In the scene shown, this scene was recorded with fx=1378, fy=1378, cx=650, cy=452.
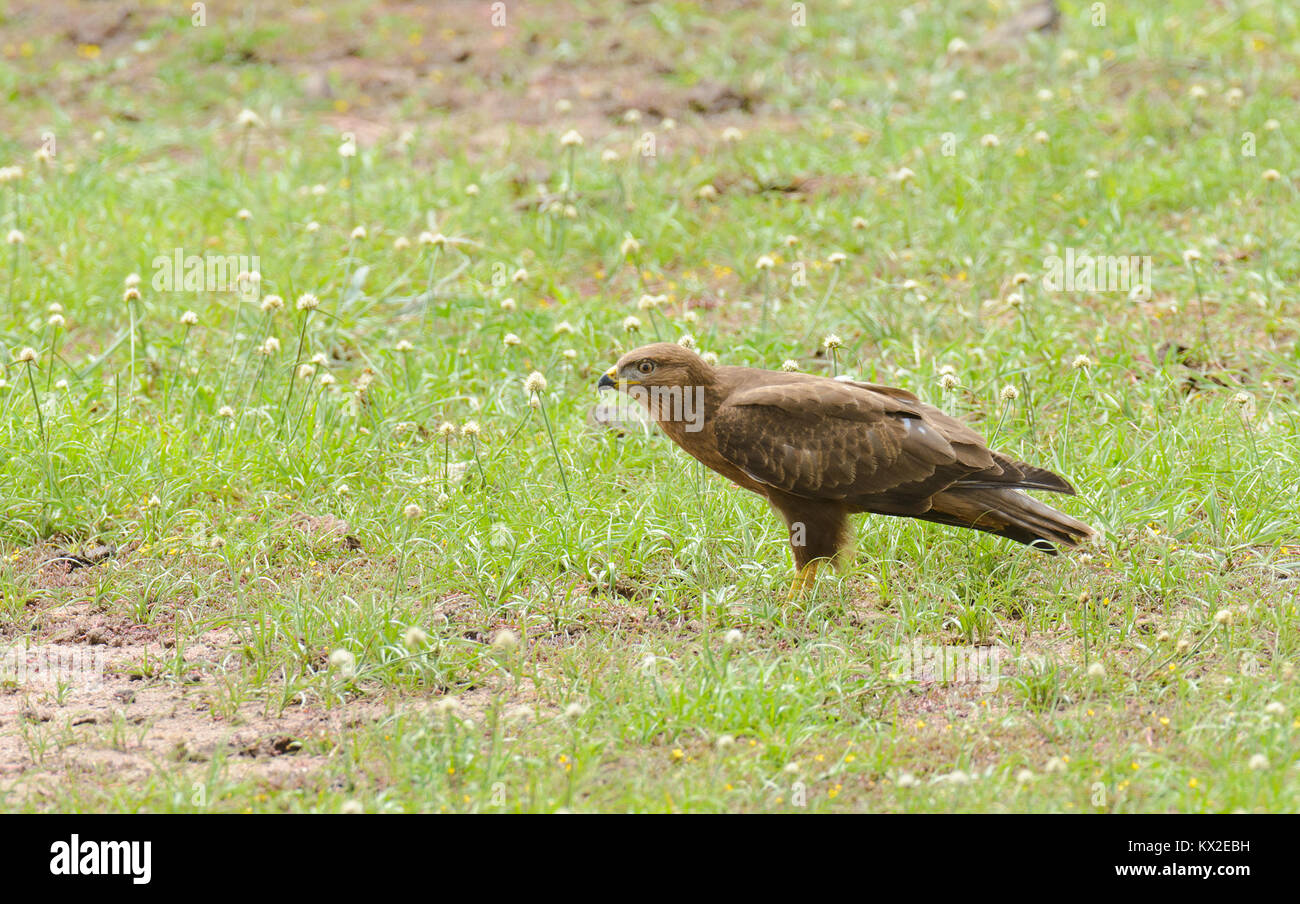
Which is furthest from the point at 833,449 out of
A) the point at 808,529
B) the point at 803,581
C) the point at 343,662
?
the point at 343,662

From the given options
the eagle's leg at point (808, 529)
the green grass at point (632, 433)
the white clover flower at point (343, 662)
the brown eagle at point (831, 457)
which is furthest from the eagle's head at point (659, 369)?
the white clover flower at point (343, 662)

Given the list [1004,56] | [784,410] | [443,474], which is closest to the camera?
[784,410]

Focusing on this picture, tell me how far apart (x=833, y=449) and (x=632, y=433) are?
160 centimetres

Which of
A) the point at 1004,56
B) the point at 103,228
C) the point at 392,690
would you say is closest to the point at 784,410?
the point at 392,690

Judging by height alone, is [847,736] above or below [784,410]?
below

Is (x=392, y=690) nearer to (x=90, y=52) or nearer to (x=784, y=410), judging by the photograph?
(x=784, y=410)

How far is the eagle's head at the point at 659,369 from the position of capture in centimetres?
513

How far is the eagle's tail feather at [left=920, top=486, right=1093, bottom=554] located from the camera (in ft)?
16.5

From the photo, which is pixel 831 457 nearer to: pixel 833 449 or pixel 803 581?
pixel 833 449

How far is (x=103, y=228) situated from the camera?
839 cm

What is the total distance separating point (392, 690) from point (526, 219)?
14.8ft
